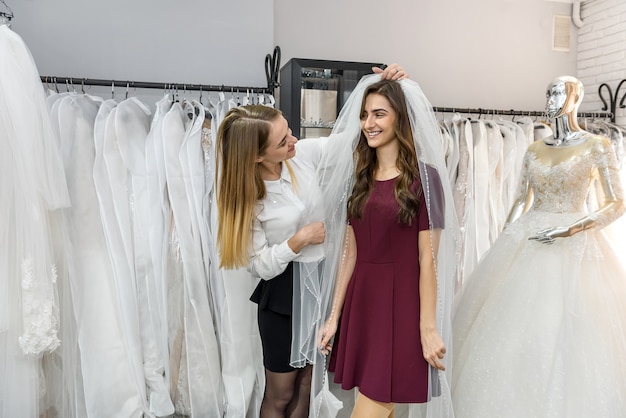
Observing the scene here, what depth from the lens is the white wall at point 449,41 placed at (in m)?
3.59

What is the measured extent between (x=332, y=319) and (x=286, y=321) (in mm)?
326

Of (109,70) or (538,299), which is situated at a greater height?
(109,70)

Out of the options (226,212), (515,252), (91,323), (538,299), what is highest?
(226,212)

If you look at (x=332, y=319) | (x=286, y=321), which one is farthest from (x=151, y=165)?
(x=332, y=319)

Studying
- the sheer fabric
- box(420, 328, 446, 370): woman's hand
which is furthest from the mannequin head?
the sheer fabric

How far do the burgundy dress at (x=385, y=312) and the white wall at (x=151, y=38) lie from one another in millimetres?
1888

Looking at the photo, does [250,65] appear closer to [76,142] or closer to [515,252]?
[76,142]

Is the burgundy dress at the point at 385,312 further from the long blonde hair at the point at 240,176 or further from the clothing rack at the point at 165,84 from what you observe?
the clothing rack at the point at 165,84

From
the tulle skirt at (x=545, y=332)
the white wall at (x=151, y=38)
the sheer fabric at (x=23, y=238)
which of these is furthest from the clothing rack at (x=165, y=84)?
the tulle skirt at (x=545, y=332)

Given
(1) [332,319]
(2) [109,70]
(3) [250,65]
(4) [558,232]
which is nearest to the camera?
(1) [332,319]

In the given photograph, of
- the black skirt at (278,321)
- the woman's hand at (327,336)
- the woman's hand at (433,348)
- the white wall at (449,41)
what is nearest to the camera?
the woman's hand at (433,348)

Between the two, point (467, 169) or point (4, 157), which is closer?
point (4, 157)

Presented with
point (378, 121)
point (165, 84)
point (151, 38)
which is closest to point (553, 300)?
point (378, 121)

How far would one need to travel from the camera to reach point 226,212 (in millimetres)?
2039
